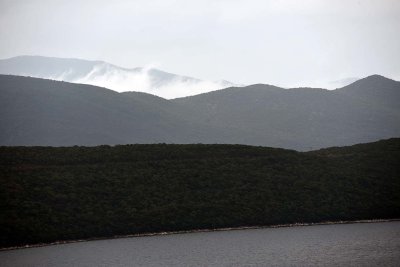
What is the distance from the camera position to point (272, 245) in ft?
163

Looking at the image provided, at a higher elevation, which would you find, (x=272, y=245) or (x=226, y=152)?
(x=226, y=152)

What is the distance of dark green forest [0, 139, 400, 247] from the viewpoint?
211 ft

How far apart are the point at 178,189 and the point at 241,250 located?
29.2 m

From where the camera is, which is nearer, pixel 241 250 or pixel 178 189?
pixel 241 250

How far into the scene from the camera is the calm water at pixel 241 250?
41.2m

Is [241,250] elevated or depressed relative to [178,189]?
depressed

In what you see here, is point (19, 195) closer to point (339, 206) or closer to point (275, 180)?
point (275, 180)

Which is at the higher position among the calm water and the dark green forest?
the dark green forest

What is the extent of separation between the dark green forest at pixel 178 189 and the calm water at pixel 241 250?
5.45 metres

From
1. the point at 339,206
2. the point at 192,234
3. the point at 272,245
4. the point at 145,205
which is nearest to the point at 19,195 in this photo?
the point at 145,205

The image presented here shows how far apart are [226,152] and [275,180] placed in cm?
1525

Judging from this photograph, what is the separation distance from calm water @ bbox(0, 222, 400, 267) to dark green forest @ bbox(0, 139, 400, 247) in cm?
545

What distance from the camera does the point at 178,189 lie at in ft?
248

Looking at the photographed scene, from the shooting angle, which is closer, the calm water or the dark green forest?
the calm water
